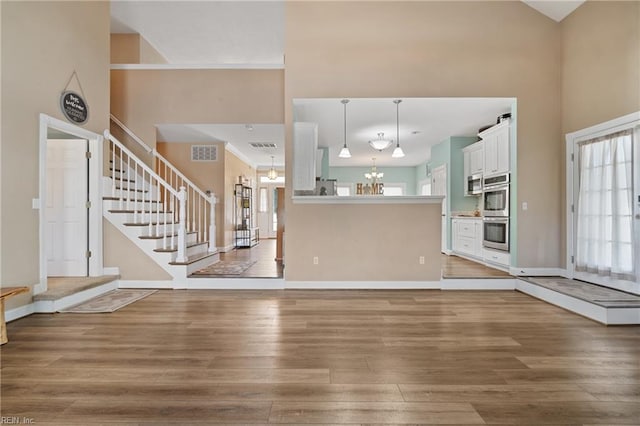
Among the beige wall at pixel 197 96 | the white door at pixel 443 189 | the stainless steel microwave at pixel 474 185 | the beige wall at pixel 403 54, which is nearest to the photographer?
the beige wall at pixel 403 54

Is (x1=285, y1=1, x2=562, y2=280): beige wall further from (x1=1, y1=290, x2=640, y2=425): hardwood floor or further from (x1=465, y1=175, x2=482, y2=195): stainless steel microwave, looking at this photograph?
(x1=465, y1=175, x2=482, y2=195): stainless steel microwave

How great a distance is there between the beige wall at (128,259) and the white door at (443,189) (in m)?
6.13

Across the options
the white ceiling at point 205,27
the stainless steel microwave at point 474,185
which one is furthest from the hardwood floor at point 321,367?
the white ceiling at point 205,27

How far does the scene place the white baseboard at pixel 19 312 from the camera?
3.18 meters

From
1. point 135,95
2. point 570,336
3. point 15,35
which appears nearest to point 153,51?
point 135,95

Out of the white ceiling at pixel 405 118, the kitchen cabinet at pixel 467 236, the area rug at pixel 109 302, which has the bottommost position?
the area rug at pixel 109 302

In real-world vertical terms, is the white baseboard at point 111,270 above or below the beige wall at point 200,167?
below

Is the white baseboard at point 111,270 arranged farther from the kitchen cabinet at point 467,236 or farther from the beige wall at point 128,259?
the kitchen cabinet at point 467,236

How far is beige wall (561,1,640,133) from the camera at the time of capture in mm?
3703

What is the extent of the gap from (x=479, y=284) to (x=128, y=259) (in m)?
5.16

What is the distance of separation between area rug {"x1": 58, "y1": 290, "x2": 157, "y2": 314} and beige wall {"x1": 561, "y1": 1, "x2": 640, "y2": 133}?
642 cm

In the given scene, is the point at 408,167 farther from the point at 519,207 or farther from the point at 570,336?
the point at 570,336

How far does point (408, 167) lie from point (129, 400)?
1119 cm

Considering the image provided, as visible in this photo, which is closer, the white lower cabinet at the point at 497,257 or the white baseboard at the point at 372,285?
the white baseboard at the point at 372,285
